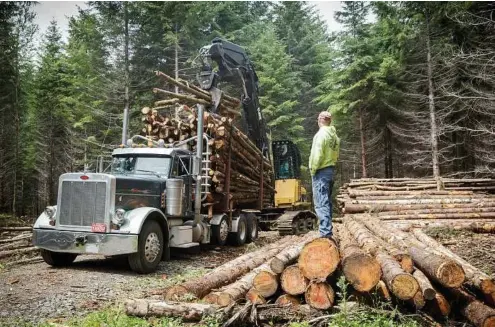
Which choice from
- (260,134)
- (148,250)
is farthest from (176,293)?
(260,134)

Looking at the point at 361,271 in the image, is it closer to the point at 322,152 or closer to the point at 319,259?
the point at 319,259

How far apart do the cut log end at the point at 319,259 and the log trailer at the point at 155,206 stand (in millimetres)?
4081

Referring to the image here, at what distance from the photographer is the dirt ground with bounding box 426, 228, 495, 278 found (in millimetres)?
7708

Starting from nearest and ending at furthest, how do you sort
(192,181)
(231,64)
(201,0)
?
(192,181), (231,64), (201,0)

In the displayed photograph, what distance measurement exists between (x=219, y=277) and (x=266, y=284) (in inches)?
42.5

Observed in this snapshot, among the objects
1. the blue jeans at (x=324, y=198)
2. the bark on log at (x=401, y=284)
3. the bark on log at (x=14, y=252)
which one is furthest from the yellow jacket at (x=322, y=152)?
the bark on log at (x=14, y=252)

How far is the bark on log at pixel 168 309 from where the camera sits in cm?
466

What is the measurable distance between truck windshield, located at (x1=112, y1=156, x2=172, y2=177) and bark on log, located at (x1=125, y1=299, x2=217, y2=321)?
518cm

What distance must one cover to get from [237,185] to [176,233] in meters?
3.92

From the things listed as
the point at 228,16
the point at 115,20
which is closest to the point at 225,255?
the point at 115,20

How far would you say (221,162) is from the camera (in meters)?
11.8

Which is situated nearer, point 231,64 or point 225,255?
point 225,255

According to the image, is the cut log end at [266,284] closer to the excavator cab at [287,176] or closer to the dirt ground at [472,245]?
the dirt ground at [472,245]

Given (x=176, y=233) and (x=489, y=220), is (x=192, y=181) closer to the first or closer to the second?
(x=176, y=233)
